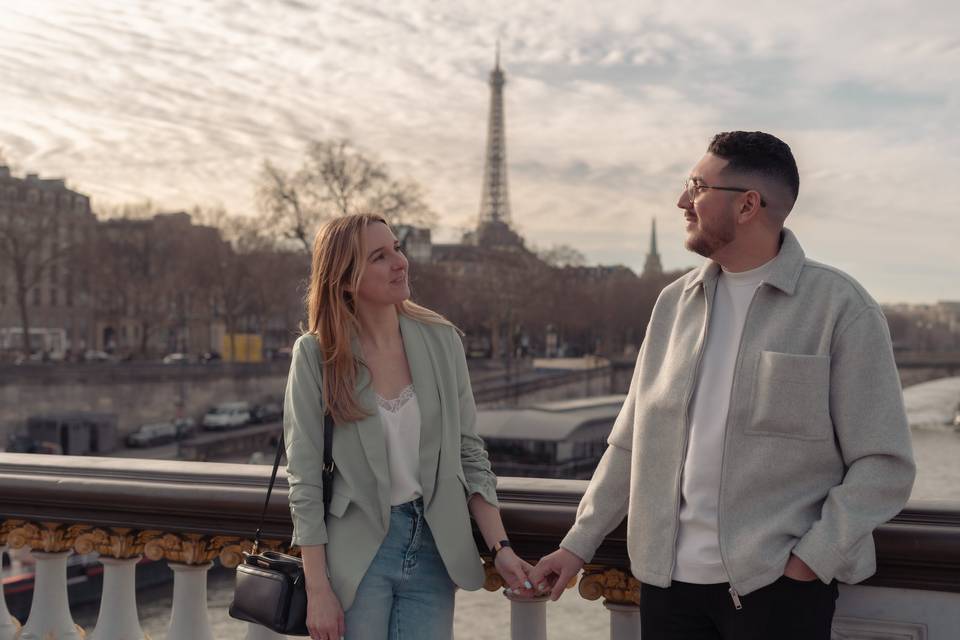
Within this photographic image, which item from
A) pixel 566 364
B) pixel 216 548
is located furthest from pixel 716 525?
pixel 566 364

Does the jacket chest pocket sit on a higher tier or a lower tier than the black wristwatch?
higher

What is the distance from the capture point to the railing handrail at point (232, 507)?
1.61 m

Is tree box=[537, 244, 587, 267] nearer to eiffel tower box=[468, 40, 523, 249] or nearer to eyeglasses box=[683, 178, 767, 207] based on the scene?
eiffel tower box=[468, 40, 523, 249]

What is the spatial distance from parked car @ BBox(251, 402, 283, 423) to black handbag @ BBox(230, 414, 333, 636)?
28.6 m

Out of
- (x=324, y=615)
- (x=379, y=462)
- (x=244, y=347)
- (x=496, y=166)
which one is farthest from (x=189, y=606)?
(x=496, y=166)

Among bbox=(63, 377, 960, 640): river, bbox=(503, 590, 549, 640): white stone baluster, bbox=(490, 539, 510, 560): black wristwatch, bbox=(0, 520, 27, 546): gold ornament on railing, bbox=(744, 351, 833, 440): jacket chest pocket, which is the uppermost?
bbox=(744, 351, 833, 440): jacket chest pocket

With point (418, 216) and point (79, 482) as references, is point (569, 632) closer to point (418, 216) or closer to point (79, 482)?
point (79, 482)

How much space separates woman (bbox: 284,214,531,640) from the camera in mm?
1709

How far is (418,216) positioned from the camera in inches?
1166

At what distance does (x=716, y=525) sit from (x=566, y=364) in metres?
42.9

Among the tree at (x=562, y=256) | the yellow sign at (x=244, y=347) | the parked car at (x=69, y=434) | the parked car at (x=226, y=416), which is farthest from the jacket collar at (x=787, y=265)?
the tree at (x=562, y=256)

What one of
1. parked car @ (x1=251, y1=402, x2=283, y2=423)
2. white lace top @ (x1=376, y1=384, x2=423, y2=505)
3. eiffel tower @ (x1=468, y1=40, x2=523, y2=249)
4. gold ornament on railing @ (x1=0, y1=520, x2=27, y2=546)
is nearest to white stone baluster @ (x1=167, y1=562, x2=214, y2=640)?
gold ornament on railing @ (x1=0, y1=520, x2=27, y2=546)

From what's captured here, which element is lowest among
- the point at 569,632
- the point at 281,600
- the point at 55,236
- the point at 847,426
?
the point at 569,632

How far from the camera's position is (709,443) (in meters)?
1.54
